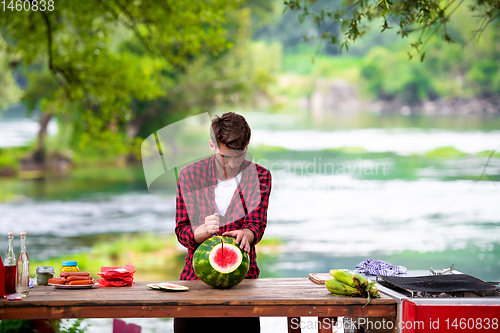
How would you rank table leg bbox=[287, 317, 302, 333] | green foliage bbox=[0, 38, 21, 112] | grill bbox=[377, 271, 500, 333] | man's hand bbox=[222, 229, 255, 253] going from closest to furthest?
grill bbox=[377, 271, 500, 333], man's hand bbox=[222, 229, 255, 253], table leg bbox=[287, 317, 302, 333], green foliage bbox=[0, 38, 21, 112]

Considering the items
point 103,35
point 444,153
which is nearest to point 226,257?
point 103,35

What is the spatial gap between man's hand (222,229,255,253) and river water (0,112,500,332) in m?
11.7

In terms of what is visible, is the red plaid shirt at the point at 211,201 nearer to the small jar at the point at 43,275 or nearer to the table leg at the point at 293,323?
the table leg at the point at 293,323

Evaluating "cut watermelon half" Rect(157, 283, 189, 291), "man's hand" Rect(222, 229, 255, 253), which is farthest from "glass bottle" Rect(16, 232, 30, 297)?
"man's hand" Rect(222, 229, 255, 253)

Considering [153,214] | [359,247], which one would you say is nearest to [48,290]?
[359,247]

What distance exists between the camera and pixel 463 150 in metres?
26.7

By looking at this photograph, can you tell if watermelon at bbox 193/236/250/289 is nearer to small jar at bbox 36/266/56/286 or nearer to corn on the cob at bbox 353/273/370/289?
corn on the cob at bbox 353/273/370/289

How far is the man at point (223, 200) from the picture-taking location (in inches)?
118

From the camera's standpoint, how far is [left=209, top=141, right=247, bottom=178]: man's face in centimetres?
305

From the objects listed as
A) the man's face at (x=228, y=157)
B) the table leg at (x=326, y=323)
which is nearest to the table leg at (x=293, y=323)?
the table leg at (x=326, y=323)

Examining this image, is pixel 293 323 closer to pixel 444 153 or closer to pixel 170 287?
pixel 170 287

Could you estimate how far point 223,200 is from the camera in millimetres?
3244

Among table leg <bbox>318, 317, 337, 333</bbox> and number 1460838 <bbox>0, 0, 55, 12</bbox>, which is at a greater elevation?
number 1460838 <bbox>0, 0, 55, 12</bbox>

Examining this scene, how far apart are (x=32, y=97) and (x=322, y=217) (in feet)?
42.2
